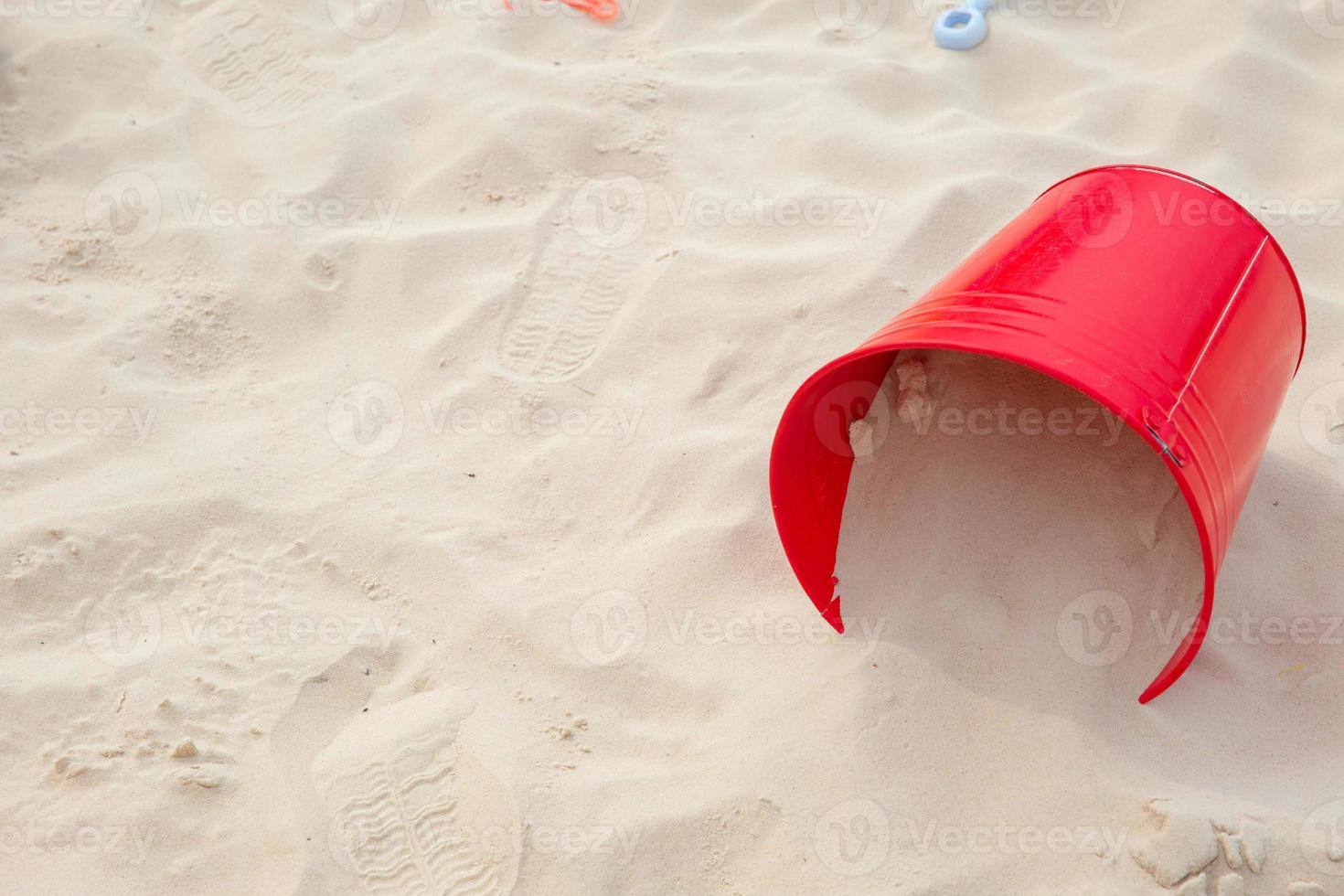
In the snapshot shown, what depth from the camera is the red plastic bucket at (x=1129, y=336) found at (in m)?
1.95

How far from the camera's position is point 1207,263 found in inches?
85.3

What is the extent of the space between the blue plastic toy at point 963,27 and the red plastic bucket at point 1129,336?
53.9 inches

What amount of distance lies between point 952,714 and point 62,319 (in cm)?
251

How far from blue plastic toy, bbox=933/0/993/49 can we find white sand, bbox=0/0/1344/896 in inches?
2.0

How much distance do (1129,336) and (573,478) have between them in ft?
4.24

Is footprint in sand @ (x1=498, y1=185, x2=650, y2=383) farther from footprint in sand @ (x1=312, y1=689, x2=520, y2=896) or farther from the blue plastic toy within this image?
the blue plastic toy

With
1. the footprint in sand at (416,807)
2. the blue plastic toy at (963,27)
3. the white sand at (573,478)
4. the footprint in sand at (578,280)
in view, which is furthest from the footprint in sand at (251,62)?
the footprint in sand at (416,807)

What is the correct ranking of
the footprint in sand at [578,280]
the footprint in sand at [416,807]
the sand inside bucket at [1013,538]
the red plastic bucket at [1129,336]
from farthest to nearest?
the footprint in sand at [578,280] → the sand inside bucket at [1013,538] → the footprint in sand at [416,807] → the red plastic bucket at [1129,336]

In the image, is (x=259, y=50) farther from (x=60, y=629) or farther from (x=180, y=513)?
(x=60, y=629)

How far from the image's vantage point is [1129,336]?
2.00m

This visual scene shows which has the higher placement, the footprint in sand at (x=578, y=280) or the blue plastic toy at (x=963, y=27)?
the blue plastic toy at (x=963, y=27)

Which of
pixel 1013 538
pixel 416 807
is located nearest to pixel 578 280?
pixel 1013 538

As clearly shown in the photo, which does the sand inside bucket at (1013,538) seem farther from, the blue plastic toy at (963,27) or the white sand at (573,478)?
the blue plastic toy at (963,27)

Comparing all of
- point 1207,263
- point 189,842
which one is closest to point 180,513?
point 189,842
